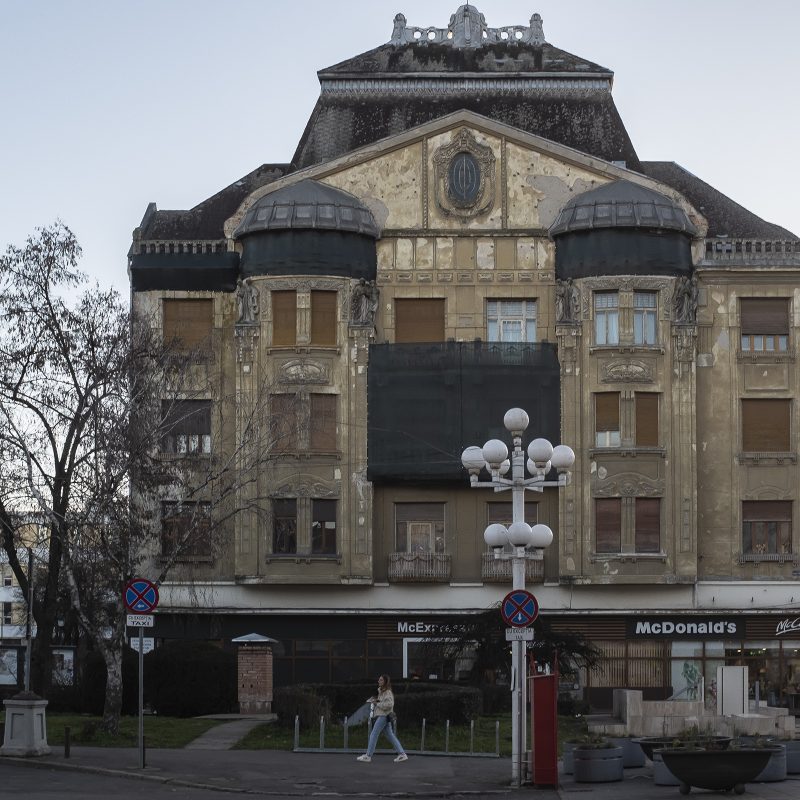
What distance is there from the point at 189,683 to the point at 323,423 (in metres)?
11.9

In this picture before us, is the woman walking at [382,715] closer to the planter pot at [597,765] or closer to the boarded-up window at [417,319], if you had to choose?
the planter pot at [597,765]

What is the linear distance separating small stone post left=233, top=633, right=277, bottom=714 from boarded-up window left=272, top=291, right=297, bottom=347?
40.0 ft

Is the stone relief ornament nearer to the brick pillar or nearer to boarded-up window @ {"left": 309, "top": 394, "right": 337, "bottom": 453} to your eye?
boarded-up window @ {"left": 309, "top": 394, "right": 337, "bottom": 453}

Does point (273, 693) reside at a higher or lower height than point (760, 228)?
lower

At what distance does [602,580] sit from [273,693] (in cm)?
1205

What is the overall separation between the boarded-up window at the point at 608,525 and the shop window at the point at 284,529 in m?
9.09

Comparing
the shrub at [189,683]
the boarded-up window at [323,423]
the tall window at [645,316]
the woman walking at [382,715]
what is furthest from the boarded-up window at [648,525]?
the woman walking at [382,715]

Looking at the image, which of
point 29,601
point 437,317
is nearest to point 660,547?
point 437,317

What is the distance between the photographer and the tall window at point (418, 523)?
5544 cm

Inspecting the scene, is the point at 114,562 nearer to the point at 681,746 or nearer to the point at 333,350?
the point at 681,746

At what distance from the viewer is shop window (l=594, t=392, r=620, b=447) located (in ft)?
178

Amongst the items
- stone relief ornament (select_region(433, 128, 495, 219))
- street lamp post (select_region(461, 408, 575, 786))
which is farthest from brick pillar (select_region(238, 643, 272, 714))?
street lamp post (select_region(461, 408, 575, 786))

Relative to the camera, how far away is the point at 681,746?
2434 cm

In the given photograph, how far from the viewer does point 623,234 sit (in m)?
54.2
